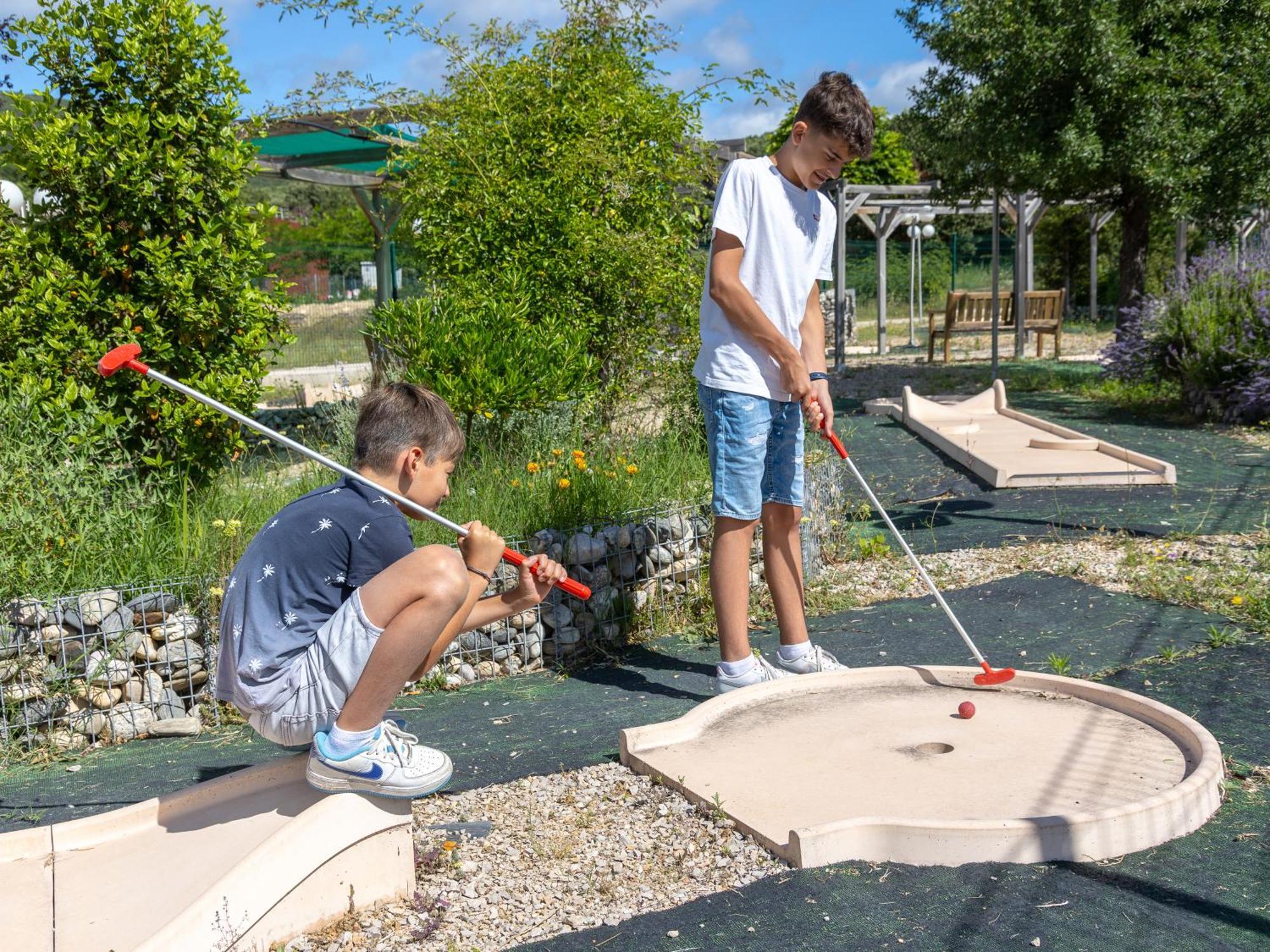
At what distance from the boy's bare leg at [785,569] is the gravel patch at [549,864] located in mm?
932

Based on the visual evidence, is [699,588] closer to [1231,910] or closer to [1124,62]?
[1231,910]

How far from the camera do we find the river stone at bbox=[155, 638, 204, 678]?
12.1 feet

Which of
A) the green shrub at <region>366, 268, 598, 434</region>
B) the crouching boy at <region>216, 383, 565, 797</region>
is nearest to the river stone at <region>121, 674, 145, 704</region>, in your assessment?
the crouching boy at <region>216, 383, 565, 797</region>

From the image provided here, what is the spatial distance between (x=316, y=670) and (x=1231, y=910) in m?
1.90

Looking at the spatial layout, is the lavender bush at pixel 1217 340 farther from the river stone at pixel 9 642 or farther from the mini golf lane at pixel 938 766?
the river stone at pixel 9 642

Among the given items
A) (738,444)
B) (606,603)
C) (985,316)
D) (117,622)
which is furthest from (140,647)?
(985,316)

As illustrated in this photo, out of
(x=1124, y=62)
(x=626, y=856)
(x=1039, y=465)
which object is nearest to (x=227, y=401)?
(x=626, y=856)

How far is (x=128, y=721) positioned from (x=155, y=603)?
0.37 m

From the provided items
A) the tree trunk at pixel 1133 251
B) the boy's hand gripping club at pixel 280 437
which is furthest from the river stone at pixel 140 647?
the tree trunk at pixel 1133 251

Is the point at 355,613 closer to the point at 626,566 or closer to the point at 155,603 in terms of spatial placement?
the point at 155,603

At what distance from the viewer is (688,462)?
17.1 ft

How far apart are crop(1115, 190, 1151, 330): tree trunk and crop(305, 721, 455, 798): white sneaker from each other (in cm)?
1108

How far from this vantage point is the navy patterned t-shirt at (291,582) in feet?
8.16

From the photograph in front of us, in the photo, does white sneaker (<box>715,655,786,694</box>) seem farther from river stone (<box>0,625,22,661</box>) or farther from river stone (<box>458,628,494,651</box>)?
river stone (<box>0,625,22,661</box>)
